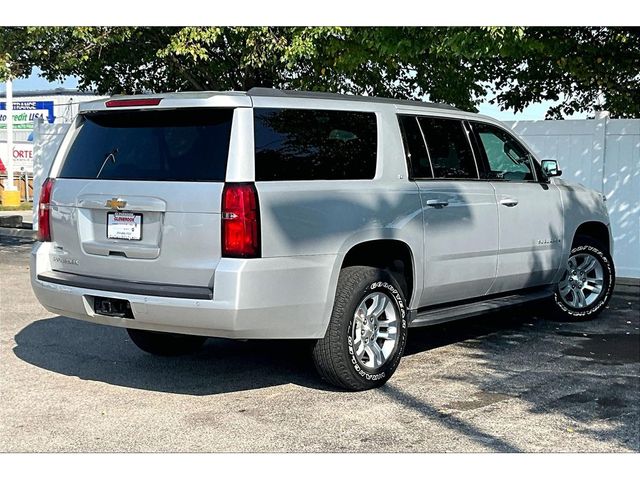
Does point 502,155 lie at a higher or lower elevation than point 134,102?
lower

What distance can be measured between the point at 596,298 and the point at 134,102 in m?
5.34

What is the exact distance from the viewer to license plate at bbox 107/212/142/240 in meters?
5.31

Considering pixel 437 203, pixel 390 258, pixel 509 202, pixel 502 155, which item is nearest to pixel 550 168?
pixel 502 155

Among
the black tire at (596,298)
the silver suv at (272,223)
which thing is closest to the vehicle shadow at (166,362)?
the silver suv at (272,223)

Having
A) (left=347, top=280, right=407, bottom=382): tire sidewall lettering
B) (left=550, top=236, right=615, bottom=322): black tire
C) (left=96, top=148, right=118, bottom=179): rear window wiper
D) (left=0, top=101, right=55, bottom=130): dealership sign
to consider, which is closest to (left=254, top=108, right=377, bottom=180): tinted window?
(left=347, top=280, right=407, bottom=382): tire sidewall lettering

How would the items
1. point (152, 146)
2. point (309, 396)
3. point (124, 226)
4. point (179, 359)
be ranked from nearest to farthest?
point (124, 226) < point (152, 146) < point (309, 396) < point (179, 359)

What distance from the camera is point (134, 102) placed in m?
5.61

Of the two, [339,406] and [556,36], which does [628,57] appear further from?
[339,406]

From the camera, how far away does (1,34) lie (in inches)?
567

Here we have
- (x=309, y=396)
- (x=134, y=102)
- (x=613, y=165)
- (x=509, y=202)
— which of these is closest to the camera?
(x=134, y=102)

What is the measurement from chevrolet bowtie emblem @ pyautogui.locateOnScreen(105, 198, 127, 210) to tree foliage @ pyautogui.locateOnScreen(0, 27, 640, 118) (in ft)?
18.0

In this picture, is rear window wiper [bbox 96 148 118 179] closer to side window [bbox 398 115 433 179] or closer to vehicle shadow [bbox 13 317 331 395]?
vehicle shadow [bbox 13 317 331 395]

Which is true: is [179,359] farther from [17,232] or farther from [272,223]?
[17,232]

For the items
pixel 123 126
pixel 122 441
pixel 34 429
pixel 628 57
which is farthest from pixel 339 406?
pixel 628 57
